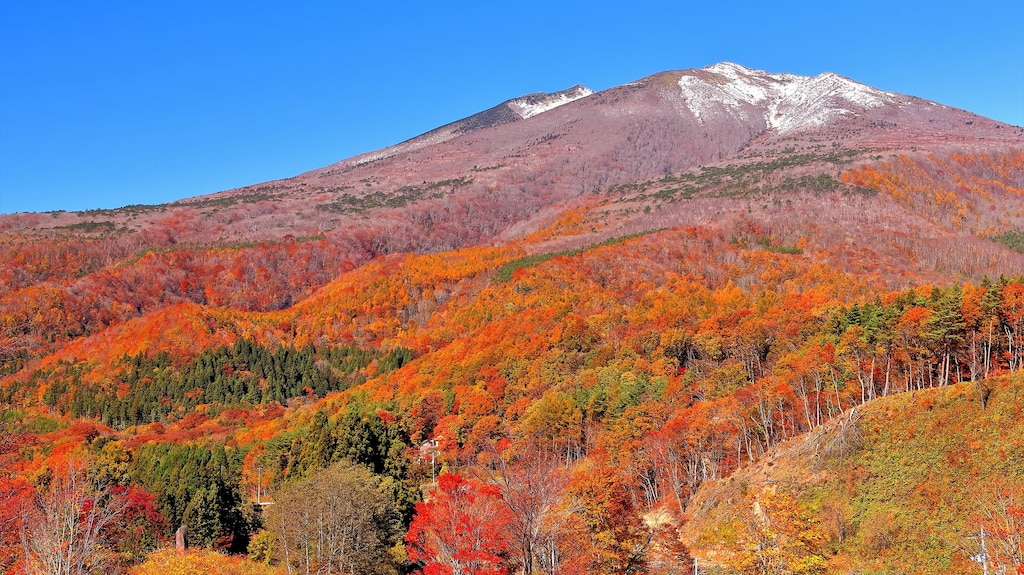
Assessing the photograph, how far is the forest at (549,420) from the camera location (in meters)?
33.0

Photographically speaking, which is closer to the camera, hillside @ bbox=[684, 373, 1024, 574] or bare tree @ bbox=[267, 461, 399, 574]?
hillside @ bbox=[684, 373, 1024, 574]

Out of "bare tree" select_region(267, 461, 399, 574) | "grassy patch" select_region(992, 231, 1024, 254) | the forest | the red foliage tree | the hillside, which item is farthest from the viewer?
"grassy patch" select_region(992, 231, 1024, 254)

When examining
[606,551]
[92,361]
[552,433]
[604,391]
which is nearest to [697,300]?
[604,391]

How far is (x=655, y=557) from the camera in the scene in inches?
1731

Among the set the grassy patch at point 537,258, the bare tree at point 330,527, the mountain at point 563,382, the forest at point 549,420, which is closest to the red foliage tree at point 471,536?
the forest at point 549,420

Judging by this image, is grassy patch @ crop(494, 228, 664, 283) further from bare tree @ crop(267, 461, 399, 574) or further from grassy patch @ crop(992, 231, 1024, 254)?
bare tree @ crop(267, 461, 399, 574)

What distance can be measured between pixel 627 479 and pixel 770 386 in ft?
54.8

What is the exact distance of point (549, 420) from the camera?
256 ft

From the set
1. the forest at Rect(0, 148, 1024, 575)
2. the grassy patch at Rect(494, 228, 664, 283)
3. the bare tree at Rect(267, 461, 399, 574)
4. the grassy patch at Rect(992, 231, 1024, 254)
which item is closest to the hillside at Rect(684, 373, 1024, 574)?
the forest at Rect(0, 148, 1024, 575)

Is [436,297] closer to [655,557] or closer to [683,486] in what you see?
[683,486]

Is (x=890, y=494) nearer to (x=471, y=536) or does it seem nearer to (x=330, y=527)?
(x=471, y=536)

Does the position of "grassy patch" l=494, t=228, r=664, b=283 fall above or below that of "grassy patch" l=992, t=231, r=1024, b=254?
above

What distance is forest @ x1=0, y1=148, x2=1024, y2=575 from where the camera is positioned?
108 feet

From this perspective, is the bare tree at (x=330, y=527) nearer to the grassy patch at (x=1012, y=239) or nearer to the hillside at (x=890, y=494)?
the hillside at (x=890, y=494)
